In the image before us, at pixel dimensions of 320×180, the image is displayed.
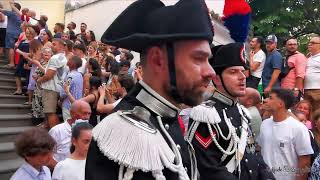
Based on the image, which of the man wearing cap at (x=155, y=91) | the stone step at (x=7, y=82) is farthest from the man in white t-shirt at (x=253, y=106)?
the stone step at (x=7, y=82)

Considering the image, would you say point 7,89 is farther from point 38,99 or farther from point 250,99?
point 250,99

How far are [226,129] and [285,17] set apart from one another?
16.3m

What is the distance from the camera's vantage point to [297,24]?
64.4 ft

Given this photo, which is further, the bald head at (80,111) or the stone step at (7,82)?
the stone step at (7,82)

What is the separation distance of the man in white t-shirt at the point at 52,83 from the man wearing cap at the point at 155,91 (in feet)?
18.7

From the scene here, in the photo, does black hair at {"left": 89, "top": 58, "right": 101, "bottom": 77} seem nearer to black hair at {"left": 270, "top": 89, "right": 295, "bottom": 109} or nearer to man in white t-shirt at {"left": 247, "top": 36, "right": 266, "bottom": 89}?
man in white t-shirt at {"left": 247, "top": 36, "right": 266, "bottom": 89}

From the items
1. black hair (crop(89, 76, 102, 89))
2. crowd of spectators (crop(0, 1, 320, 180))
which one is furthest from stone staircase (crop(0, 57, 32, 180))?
Result: black hair (crop(89, 76, 102, 89))

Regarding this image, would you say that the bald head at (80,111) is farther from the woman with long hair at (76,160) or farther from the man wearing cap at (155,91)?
the man wearing cap at (155,91)

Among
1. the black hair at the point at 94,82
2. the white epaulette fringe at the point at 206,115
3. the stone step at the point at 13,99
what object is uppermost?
the white epaulette fringe at the point at 206,115

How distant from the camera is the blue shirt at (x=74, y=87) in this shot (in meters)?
7.34

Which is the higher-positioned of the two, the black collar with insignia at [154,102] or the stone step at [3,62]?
the black collar with insignia at [154,102]

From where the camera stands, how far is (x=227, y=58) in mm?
3518

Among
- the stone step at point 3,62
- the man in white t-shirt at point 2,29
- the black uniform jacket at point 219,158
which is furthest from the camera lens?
the man in white t-shirt at point 2,29

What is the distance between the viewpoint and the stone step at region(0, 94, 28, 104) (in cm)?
869
